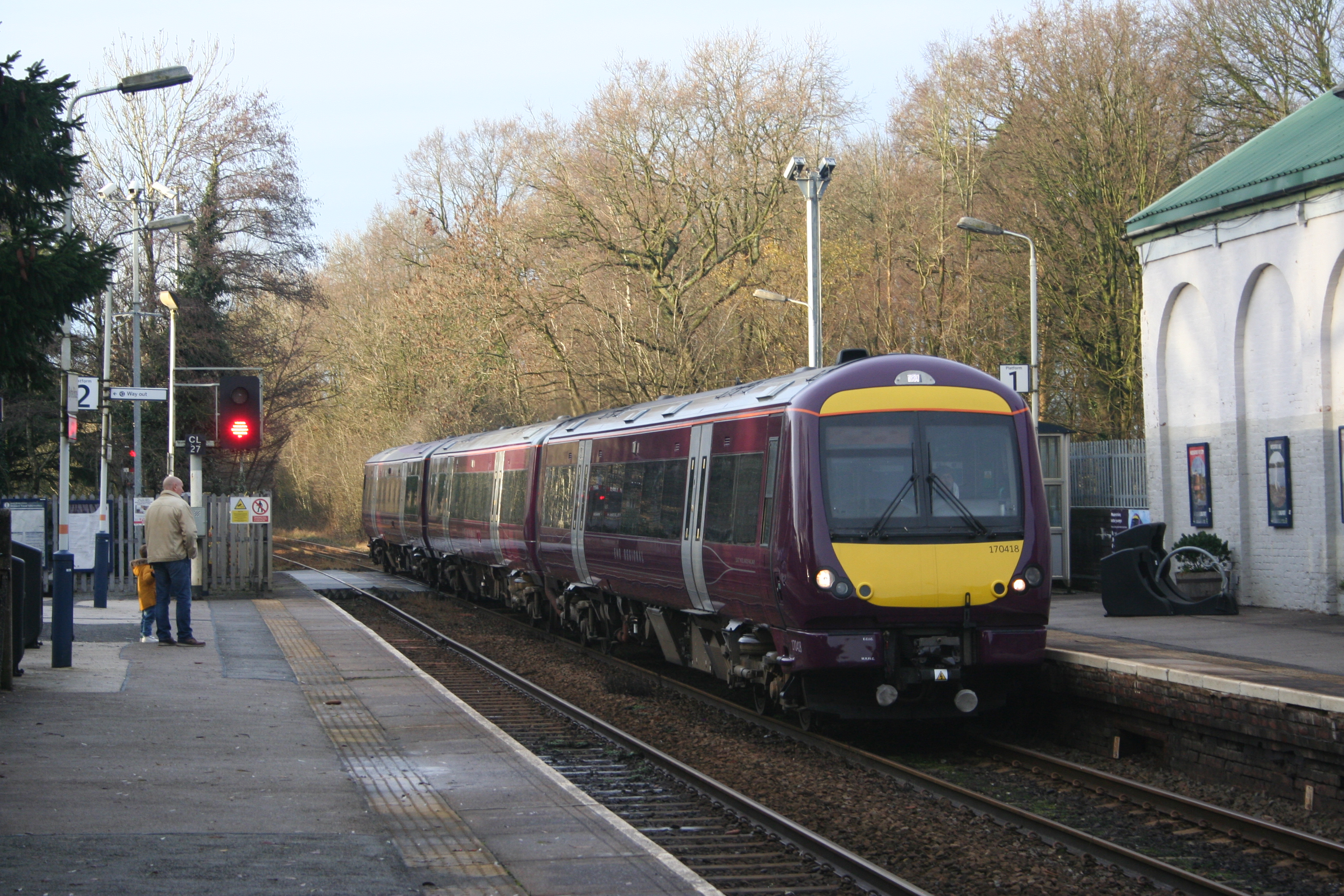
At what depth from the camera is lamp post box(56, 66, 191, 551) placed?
16422 millimetres

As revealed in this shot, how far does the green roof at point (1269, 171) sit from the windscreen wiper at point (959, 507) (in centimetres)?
813

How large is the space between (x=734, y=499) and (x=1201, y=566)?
832 centimetres

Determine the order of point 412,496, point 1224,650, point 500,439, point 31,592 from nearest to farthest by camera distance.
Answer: point 1224,650, point 31,592, point 500,439, point 412,496

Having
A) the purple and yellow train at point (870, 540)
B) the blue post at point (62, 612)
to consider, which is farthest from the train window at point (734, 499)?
the blue post at point (62, 612)

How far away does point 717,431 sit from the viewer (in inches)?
492

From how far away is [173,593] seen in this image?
51.1 ft

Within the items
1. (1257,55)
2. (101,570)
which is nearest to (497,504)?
(101,570)

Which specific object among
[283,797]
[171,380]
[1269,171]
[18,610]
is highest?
[1269,171]

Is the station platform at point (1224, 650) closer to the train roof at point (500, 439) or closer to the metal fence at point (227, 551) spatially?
the train roof at point (500, 439)

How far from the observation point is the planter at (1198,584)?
16719 millimetres

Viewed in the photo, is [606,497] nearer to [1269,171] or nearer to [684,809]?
[684,809]

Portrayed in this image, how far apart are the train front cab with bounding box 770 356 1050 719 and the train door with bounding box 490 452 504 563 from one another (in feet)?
39.3

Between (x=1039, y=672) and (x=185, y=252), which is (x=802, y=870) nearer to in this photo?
(x=1039, y=672)

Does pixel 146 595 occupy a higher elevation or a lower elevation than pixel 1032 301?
lower
